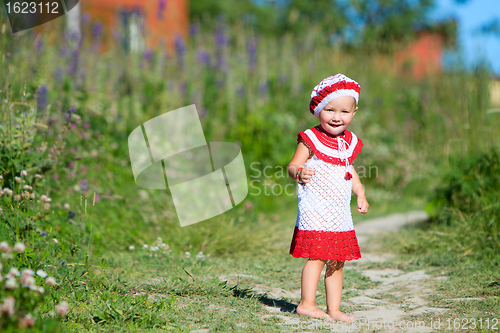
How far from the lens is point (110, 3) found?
61.1ft

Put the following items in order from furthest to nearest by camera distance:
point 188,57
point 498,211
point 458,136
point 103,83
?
point 188,57, point 103,83, point 458,136, point 498,211

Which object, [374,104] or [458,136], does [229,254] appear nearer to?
[458,136]

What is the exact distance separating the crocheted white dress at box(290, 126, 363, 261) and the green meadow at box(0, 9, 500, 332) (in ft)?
1.43

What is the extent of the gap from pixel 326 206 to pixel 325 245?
0.19 m

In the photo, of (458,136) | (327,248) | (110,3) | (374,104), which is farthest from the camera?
(110,3)

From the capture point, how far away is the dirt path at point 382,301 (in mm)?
2162

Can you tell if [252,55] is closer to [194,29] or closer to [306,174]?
[194,29]

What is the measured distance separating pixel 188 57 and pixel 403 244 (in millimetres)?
4383

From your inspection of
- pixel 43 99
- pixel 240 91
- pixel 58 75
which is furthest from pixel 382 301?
pixel 240 91

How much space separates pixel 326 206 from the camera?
2328 millimetres

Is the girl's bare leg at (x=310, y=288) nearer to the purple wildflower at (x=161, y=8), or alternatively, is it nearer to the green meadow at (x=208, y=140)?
the green meadow at (x=208, y=140)

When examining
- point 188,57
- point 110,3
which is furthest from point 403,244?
point 110,3

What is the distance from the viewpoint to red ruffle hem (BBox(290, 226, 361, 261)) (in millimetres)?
2291

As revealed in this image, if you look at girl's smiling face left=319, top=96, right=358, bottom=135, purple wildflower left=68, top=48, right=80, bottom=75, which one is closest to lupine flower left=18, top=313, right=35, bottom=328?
girl's smiling face left=319, top=96, right=358, bottom=135
